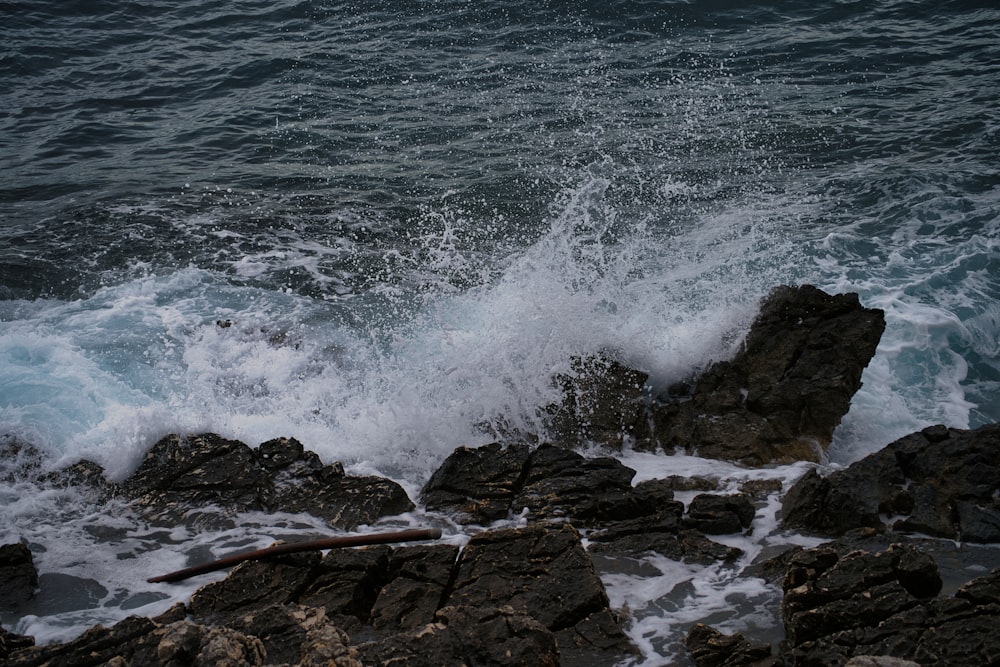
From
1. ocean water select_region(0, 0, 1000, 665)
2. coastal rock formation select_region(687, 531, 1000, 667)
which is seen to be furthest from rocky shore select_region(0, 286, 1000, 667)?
ocean water select_region(0, 0, 1000, 665)

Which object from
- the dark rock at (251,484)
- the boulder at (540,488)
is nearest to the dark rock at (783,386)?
the boulder at (540,488)

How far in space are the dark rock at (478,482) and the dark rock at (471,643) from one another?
1691mm

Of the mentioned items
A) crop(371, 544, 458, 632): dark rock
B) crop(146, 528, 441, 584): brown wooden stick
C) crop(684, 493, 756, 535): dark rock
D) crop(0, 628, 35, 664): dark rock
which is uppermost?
crop(0, 628, 35, 664): dark rock

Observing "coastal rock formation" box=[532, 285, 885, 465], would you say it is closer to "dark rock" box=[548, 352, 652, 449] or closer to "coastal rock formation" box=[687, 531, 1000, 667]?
"dark rock" box=[548, 352, 652, 449]

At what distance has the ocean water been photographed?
6.37m

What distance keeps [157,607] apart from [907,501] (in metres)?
4.18

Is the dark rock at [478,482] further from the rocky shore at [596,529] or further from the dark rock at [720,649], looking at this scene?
the dark rock at [720,649]

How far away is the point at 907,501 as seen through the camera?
5.08 meters

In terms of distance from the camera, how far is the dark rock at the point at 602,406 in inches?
252

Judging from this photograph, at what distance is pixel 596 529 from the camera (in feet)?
16.8

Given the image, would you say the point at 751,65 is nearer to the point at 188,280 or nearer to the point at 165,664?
the point at 188,280

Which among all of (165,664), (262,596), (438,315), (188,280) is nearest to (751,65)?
(438,315)

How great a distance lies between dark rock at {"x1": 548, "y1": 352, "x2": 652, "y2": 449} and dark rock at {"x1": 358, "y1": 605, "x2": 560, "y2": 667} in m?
2.83

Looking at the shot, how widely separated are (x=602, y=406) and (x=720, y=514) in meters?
1.65
